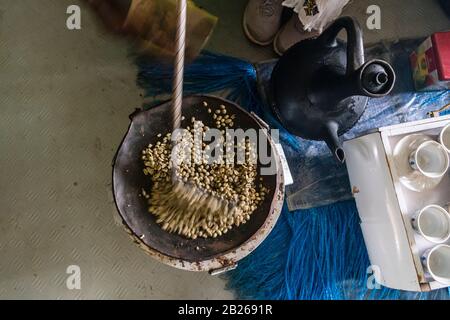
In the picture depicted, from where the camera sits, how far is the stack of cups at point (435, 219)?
41.1 inches

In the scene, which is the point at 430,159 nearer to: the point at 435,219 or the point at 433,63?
the point at 435,219

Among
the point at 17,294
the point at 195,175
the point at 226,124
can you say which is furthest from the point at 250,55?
the point at 17,294

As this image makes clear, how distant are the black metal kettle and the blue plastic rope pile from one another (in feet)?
0.45

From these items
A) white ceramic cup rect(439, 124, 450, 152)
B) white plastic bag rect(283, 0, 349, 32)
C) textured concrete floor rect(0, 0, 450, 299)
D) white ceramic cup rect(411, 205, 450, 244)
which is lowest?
textured concrete floor rect(0, 0, 450, 299)

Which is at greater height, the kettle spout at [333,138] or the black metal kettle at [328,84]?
the black metal kettle at [328,84]

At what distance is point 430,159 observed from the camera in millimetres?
1099

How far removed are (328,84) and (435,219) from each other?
447mm

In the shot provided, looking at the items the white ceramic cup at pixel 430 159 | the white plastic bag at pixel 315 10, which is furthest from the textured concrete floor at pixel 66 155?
the white ceramic cup at pixel 430 159

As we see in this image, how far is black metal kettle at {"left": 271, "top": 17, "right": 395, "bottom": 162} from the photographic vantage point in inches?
34.2
